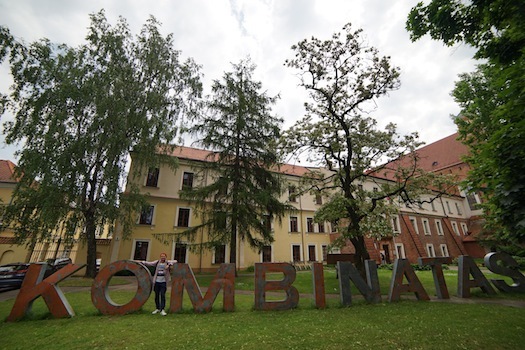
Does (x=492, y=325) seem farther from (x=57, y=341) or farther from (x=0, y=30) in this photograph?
(x=0, y=30)

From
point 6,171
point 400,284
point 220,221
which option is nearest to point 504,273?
point 400,284

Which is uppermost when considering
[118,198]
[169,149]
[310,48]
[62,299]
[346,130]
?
[310,48]

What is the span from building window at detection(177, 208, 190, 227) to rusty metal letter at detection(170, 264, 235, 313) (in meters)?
15.9

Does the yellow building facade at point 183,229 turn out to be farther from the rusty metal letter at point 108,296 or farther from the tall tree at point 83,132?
the rusty metal letter at point 108,296

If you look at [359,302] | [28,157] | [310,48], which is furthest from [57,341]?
[310,48]

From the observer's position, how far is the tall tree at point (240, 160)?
15.5m

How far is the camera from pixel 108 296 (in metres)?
7.32

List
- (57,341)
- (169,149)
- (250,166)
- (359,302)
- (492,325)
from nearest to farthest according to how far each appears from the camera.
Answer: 1. (57,341)
2. (492,325)
3. (359,302)
4. (250,166)
5. (169,149)

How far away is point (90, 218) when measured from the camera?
1569 cm

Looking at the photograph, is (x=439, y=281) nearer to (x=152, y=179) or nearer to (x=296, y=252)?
(x=296, y=252)

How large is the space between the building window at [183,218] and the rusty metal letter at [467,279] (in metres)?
20.2

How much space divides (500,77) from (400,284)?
7.56 meters

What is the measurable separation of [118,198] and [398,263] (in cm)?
1603

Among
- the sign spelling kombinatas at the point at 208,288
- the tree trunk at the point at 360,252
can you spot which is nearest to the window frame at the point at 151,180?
the sign spelling kombinatas at the point at 208,288
